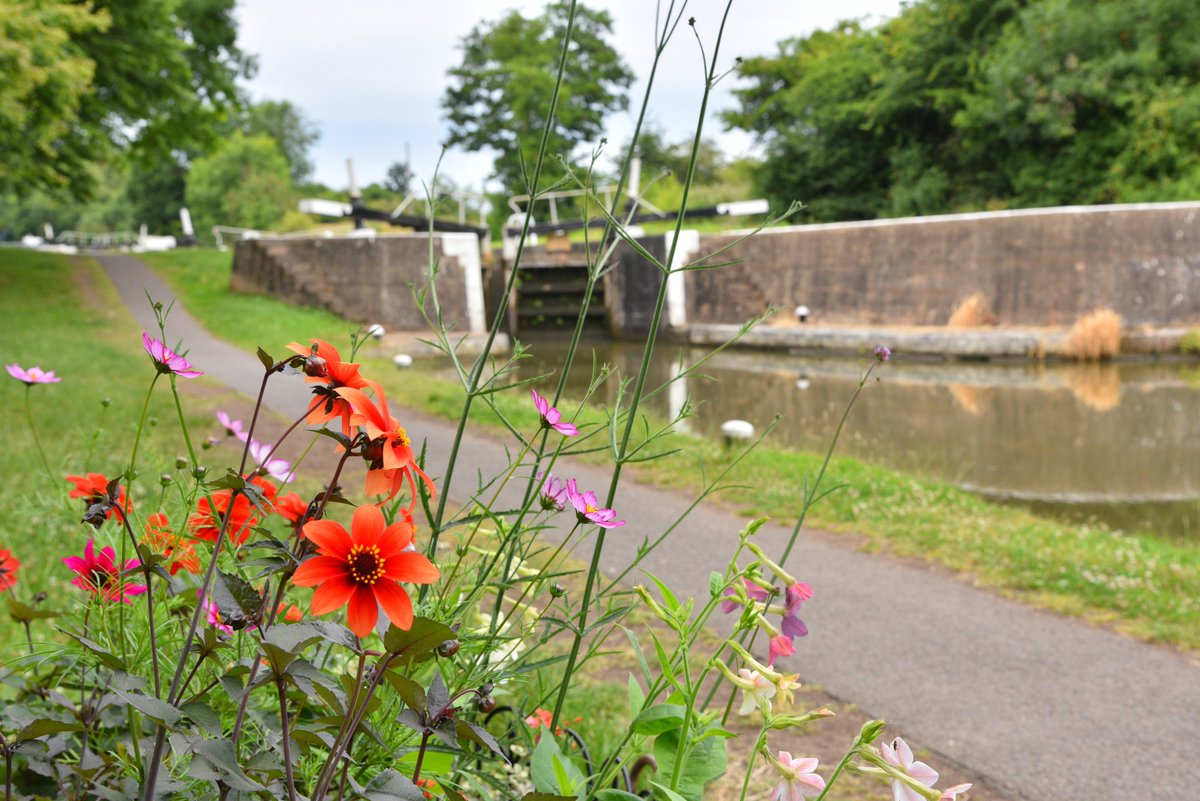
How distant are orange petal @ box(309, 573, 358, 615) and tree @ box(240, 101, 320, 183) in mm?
59232

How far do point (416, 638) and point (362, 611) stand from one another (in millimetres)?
45

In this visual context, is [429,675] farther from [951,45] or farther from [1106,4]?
[951,45]

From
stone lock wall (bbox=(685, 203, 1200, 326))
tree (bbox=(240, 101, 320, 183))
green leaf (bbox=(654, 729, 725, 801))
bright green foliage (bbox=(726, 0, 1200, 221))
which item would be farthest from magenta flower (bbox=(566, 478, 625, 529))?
tree (bbox=(240, 101, 320, 183))

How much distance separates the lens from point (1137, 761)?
2.40 m

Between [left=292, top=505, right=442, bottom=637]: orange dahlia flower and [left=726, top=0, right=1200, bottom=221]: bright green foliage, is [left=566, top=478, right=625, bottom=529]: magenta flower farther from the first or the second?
[left=726, top=0, right=1200, bottom=221]: bright green foliage

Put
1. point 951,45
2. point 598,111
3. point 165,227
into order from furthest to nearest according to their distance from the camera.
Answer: point 165,227, point 598,111, point 951,45

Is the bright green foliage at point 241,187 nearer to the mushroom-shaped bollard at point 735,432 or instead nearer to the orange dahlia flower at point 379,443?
the mushroom-shaped bollard at point 735,432

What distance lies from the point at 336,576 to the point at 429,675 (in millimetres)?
529

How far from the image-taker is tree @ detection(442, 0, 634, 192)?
30.6 metres

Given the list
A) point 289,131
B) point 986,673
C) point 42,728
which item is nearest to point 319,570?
point 42,728

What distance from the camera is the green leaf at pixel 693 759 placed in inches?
40.9

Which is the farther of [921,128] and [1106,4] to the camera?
[921,128]

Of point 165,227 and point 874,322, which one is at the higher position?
point 165,227

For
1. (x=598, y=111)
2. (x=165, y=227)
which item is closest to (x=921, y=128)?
(x=598, y=111)
